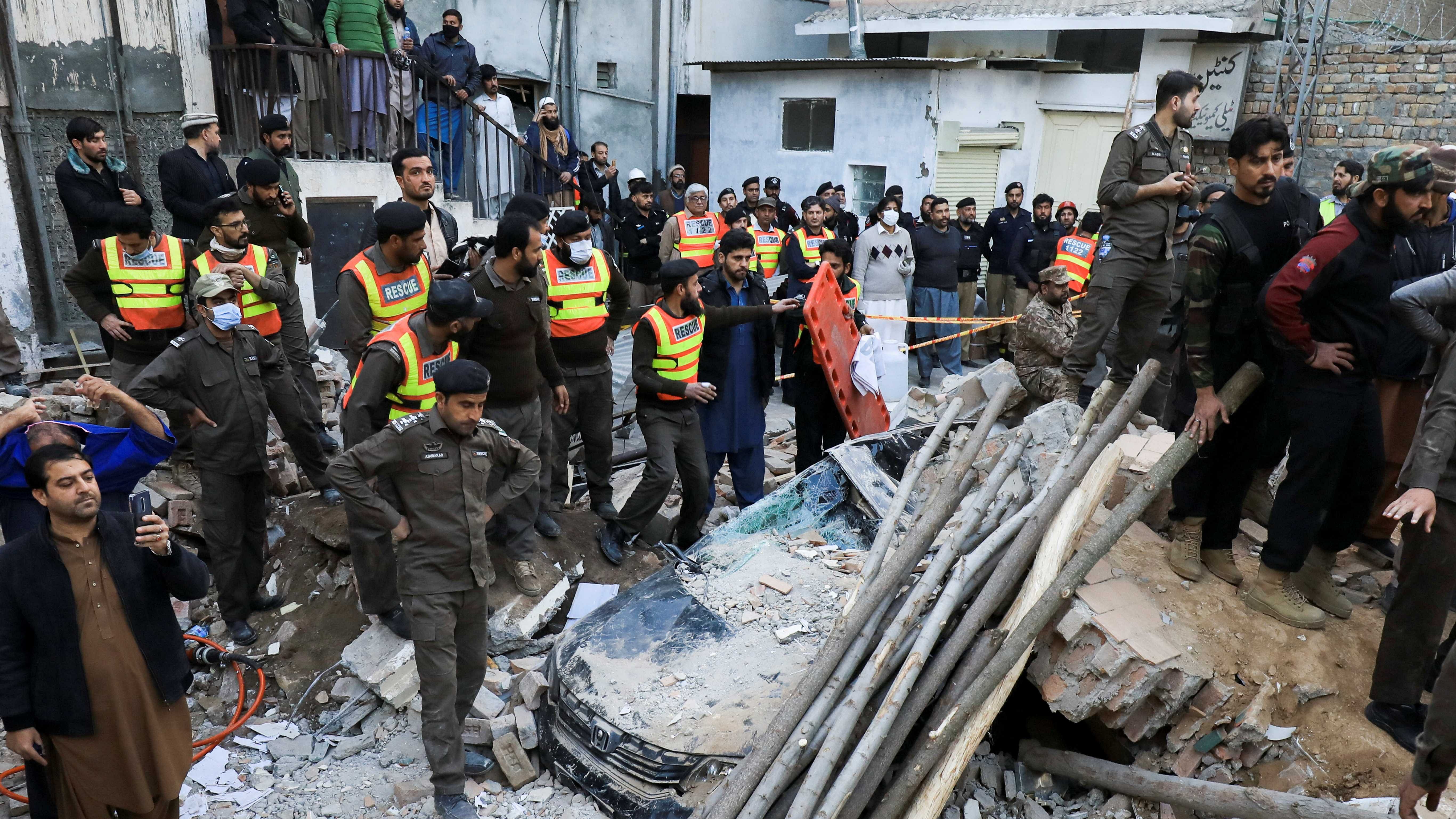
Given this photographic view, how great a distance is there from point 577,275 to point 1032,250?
6.71 metres

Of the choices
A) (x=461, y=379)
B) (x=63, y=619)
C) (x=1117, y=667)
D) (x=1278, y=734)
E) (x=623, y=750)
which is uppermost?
(x=461, y=379)

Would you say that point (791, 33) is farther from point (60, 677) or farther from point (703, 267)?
point (60, 677)

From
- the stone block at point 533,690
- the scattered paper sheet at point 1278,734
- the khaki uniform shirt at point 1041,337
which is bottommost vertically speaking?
the stone block at point 533,690

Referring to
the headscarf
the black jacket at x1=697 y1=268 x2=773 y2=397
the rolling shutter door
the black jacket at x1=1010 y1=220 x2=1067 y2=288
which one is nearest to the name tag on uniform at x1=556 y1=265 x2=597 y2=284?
the black jacket at x1=697 y1=268 x2=773 y2=397

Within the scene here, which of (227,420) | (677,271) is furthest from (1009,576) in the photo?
(227,420)

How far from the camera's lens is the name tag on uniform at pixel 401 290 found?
5316 mm

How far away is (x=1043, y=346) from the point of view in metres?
6.48

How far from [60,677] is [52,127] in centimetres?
687

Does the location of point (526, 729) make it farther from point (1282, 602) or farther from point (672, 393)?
point (1282, 602)

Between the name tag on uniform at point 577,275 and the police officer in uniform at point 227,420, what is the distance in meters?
1.68

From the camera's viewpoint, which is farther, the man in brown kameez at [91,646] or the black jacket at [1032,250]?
the black jacket at [1032,250]

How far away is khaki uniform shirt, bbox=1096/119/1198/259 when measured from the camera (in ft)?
18.0

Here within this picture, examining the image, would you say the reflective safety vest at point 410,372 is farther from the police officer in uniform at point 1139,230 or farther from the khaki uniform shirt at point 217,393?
the police officer in uniform at point 1139,230

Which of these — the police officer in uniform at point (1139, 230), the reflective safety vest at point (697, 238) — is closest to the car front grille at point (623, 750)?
the police officer in uniform at point (1139, 230)
